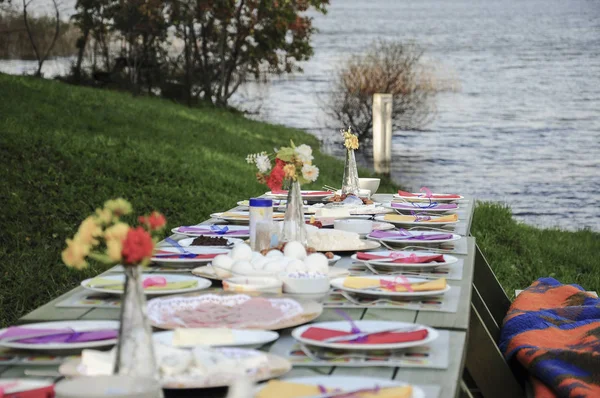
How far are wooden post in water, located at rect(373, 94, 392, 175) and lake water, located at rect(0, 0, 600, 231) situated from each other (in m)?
1.17

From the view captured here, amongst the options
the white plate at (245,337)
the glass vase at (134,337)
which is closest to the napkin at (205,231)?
the white plate at (245,337)

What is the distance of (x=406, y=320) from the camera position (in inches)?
78.7

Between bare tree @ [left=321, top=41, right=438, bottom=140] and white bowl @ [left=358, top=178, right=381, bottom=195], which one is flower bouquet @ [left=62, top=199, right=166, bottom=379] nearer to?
white bowl @ [left=358, top=178, right=381, bottom=195]

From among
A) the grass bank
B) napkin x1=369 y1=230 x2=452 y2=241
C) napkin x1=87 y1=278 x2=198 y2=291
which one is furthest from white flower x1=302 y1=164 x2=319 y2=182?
the grass bank

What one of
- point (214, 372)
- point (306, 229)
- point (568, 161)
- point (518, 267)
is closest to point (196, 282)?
point (306, 229)

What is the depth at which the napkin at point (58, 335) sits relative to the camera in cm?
173

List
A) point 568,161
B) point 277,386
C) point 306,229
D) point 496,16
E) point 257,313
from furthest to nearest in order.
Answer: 1. point 496,16
2. point 568,161
3. point 306,229
4. point 257,313
5. point 277,386

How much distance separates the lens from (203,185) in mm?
8203

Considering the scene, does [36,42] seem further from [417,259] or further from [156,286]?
[156,286]

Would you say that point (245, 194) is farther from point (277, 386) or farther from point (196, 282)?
point (277, 386)

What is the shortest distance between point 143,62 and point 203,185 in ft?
25.9

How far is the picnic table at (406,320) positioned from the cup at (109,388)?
0.86 ft

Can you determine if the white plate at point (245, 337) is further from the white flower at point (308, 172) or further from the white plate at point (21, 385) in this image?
the white flower at point (308, 172)

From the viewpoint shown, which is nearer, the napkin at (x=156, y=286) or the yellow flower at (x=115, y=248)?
the yellow flower at (x=115, y=248)
